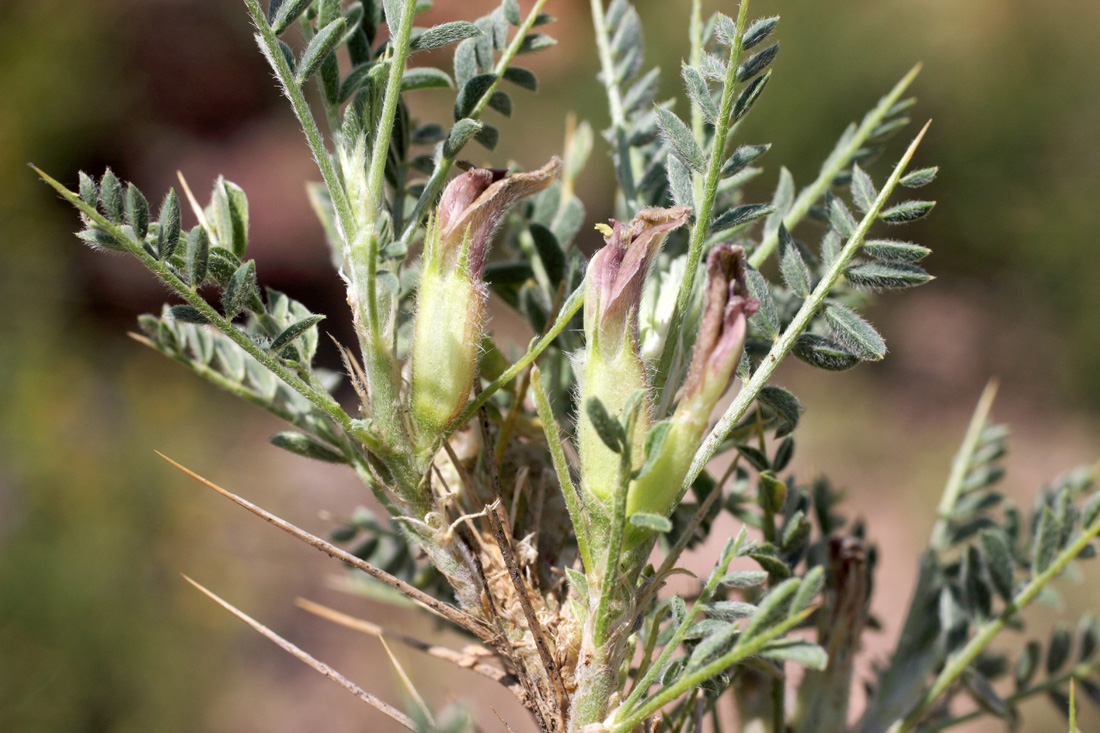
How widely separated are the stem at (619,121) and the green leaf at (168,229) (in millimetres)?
368

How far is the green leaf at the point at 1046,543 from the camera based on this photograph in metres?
0.62

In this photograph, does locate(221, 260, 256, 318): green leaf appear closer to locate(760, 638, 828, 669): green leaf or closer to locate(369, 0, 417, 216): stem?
locate(369, 0, 417, 216): stem

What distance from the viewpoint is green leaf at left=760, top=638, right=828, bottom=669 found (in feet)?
1.34

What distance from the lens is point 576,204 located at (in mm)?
786

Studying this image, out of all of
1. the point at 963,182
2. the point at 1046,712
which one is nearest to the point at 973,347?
the point at 963,182

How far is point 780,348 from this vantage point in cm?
49

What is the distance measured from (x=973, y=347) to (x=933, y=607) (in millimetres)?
6230

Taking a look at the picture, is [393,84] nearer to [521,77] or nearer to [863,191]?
[521,77]

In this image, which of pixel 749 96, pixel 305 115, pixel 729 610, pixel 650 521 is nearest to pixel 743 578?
pixel 729 610

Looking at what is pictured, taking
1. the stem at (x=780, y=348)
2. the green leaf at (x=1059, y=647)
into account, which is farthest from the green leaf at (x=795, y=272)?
the green leaf at (x=1059, y=647)

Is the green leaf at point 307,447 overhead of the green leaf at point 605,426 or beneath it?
beneath

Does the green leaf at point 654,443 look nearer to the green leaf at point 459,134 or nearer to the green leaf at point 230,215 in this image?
the green leaf at point 459,134

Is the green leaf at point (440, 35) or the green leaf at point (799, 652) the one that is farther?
the green leaf at point (440, 35)

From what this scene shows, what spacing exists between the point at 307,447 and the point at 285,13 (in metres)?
0.33
